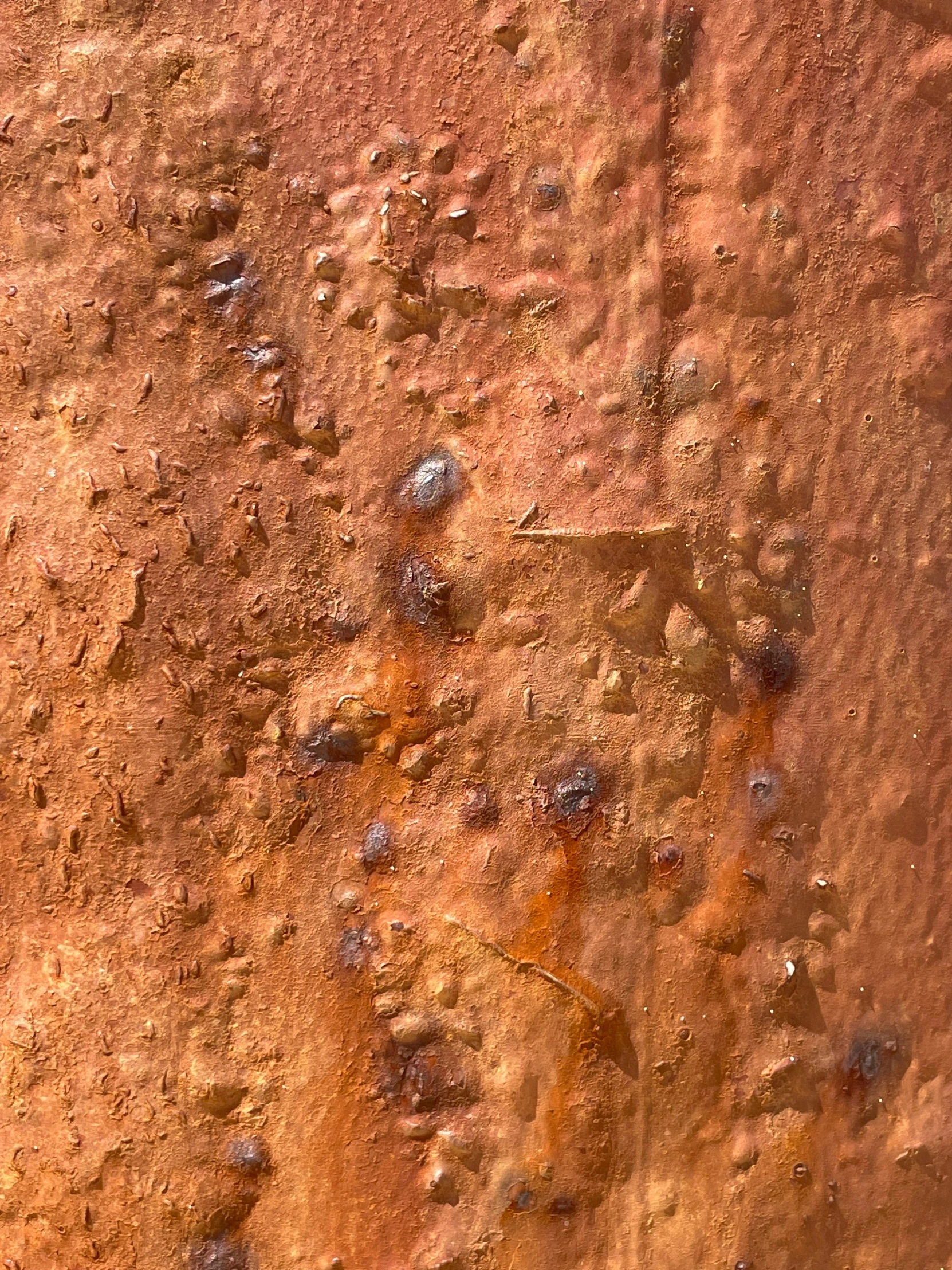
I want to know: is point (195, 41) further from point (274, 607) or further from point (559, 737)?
point (559, 737)

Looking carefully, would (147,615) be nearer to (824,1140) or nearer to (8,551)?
(8,551)

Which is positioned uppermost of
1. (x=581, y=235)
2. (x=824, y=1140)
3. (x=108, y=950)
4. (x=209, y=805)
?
(x=581, y=235)

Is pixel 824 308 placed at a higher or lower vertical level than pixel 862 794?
higher

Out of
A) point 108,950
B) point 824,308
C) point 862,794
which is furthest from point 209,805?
point 824,308

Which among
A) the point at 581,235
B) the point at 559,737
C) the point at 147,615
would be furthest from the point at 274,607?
the point at 581,235

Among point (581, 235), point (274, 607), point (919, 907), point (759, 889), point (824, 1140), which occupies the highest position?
point (581, 235)

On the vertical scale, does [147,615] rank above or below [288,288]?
below

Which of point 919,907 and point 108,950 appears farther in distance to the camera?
point 919,907
